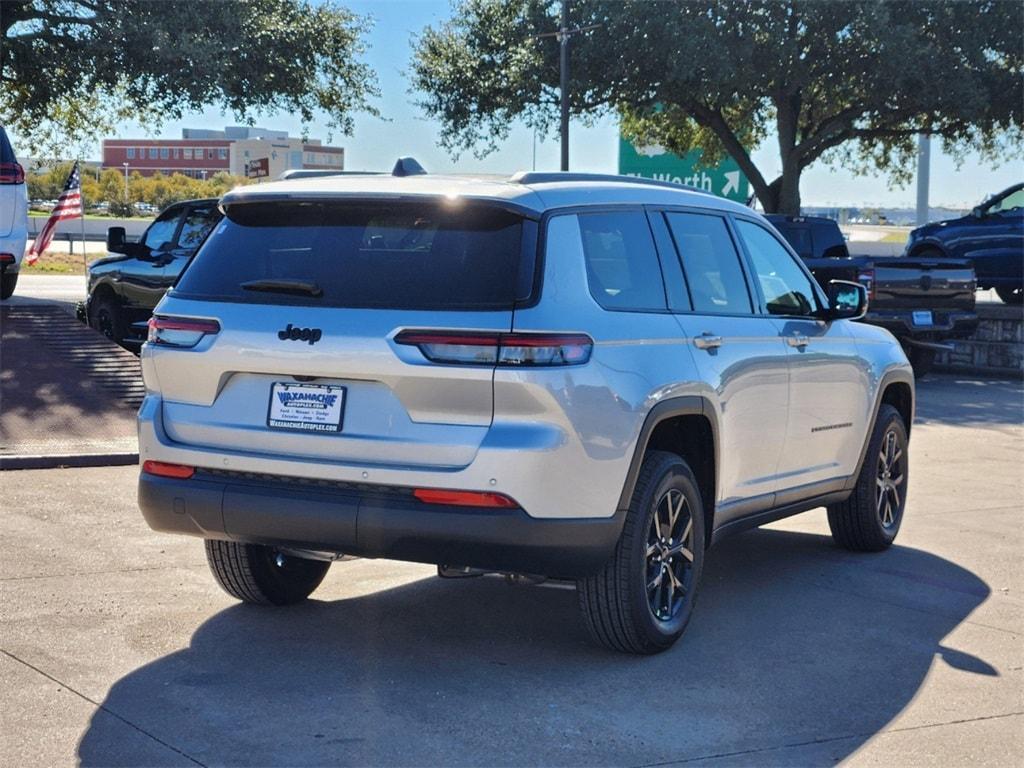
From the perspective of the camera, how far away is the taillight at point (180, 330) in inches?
222

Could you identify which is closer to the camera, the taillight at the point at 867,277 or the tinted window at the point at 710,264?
the tinted window at the point at 710,264

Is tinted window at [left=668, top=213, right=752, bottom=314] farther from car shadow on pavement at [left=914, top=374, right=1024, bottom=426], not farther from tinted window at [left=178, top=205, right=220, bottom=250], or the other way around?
tinted window at [left=178, top=205, right=220, bottom=250]

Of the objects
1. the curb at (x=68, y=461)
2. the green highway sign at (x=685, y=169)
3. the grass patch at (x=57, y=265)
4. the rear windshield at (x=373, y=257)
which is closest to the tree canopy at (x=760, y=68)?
the green highway sign at (x=685, y=169)

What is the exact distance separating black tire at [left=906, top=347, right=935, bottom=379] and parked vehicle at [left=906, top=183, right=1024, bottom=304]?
4.21 m

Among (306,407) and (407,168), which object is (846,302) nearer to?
(407,168)

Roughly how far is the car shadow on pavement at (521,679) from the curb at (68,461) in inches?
144

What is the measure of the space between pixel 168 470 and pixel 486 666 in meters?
1.41

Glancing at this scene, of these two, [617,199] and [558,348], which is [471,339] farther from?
[617,199]

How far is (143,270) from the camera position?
15.6 metres

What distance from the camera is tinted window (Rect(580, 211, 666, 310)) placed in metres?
5.64

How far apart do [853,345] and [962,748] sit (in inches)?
124

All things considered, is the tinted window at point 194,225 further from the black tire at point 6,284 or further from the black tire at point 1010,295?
the black tire at point 1010,295

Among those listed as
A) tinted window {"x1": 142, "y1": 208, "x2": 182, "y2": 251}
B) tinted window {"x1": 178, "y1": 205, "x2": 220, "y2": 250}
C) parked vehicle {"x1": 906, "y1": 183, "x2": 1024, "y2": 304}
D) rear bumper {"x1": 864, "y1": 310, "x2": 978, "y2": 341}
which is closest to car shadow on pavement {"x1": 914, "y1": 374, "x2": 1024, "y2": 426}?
rear bumper {"x1": 864, "y1": 310, "x2": 978, "y2": 341}

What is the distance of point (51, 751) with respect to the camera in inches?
182
